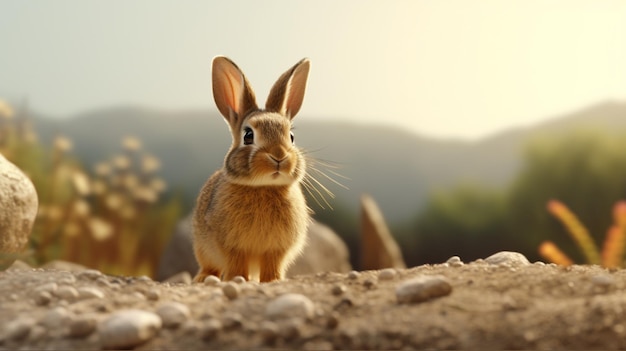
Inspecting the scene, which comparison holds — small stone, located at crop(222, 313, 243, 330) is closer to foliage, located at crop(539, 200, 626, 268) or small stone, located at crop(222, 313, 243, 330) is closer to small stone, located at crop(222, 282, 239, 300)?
small stone, located at crop(222, 282, 239, 300)

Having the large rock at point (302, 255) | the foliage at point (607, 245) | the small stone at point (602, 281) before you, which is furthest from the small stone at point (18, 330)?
the foliage at point (607, 245)

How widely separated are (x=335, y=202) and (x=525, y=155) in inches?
105

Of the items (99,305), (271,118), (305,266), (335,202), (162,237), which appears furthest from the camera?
(335,202)

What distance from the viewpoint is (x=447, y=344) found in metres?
2.32

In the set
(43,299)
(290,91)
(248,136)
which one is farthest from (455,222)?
(43,299)

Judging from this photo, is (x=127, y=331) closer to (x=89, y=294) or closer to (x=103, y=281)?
(x=89, y=294)

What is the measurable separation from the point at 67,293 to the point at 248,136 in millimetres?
1261

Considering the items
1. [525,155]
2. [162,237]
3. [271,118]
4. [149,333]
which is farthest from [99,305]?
[525,155]

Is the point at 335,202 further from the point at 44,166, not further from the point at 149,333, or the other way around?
the point at 149,333

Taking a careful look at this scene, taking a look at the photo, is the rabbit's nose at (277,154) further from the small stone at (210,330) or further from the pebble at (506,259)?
the small stone at (210,330)

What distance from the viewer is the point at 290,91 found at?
4.33m

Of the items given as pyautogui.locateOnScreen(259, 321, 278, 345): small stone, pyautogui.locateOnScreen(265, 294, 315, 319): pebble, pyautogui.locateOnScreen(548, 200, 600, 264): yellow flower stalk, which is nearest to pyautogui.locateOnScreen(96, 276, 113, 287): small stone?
pyautogui.locateOnScreen(265, 294, 315, 319): pebble

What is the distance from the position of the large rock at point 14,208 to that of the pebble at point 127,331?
2.72 meters

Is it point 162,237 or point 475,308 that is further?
point 162,237
